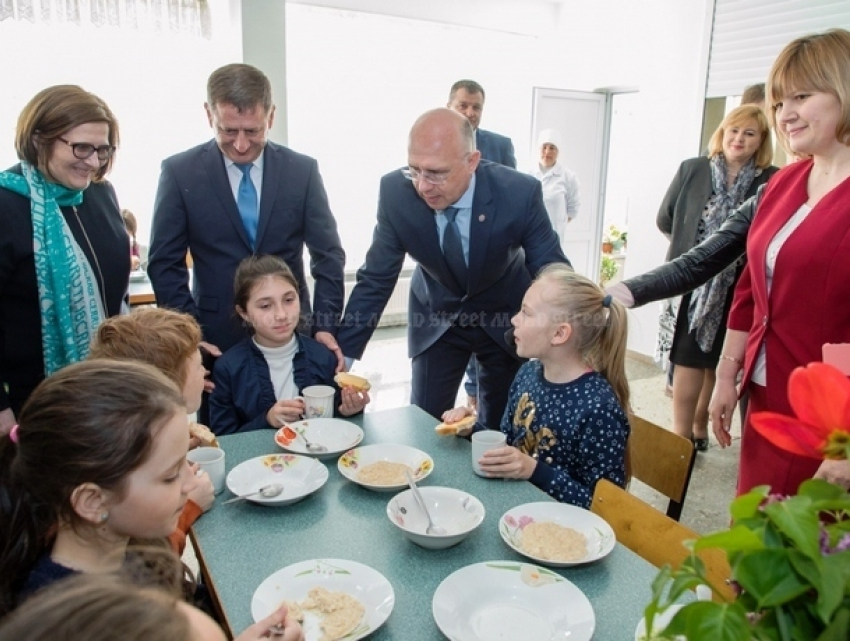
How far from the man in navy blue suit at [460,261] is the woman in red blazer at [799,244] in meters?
0.79

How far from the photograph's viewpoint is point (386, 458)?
1.57 m

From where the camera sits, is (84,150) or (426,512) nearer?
(426,512)

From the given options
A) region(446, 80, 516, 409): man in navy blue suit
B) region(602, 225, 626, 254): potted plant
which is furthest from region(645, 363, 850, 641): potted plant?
region(602, 225, 626, 254): potted plant

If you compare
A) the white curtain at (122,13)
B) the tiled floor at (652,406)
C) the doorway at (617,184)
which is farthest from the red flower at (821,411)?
the doorway at (617,184)

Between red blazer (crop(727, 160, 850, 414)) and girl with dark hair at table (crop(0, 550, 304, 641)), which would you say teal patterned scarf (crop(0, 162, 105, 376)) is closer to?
girl with dark hair at table (crop(0, 550, 304, 641))

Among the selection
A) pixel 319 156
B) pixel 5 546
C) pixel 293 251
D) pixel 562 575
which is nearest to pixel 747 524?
pixel 562 575

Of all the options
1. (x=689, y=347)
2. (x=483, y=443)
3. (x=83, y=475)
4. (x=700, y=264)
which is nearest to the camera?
(x=83, y=475)

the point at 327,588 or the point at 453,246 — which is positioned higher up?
the point at 453,246

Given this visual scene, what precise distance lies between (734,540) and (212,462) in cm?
117

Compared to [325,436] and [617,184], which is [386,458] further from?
[617,184]

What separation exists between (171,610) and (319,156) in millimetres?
4985

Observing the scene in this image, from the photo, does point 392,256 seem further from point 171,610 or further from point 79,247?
point 171,610

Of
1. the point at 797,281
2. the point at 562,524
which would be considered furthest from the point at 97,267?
the point at 797,281

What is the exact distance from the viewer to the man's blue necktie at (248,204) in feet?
7.43
